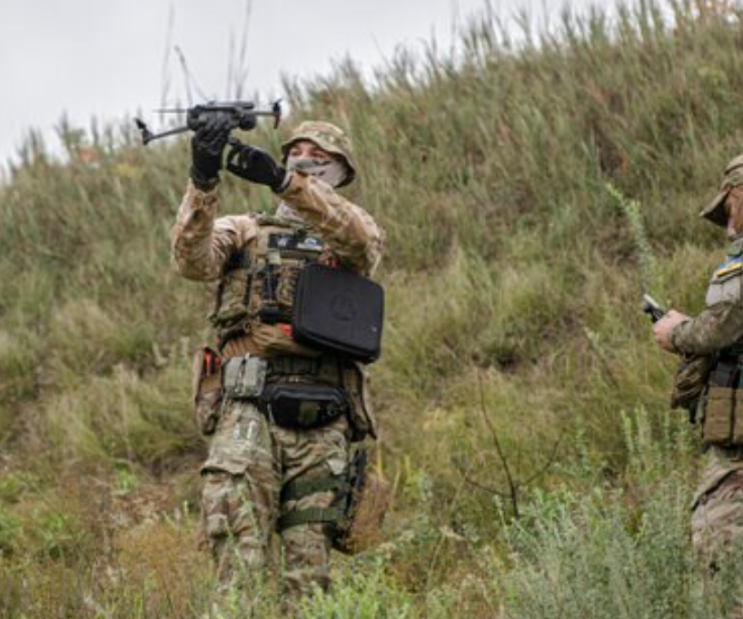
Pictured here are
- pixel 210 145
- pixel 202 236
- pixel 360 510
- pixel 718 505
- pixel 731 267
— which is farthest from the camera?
pixel 360 510

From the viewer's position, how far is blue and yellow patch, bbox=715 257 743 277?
4883 mm

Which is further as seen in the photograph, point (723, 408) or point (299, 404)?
point (299, 404)

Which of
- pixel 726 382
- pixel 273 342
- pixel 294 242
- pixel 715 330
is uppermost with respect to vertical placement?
pixel 294 242

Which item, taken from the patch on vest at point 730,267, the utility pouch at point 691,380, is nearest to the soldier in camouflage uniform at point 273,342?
the utility pouch at point 691,380

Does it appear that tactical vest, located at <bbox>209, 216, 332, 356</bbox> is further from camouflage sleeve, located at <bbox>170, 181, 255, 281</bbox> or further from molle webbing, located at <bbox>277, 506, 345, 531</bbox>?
molle webbing, located at <bbox>277, 506, 345, 531</bbox>

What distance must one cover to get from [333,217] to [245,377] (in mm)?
712

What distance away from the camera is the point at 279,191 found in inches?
207

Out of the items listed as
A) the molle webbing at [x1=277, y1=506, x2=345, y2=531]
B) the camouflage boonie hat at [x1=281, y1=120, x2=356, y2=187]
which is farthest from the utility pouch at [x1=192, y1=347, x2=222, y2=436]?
the camouflage boonie hat at [x1=281, y1=120, x2=356, y2=187]

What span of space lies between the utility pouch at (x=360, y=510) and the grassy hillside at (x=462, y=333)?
185mm

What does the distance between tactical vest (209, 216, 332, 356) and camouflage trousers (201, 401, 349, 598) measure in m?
0.29

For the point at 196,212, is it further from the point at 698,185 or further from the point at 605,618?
the point at 698,185

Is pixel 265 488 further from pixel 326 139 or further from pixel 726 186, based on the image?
pixel 726 186

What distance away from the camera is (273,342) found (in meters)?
5.41

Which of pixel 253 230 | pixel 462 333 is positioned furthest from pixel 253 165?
pixel 462 333
